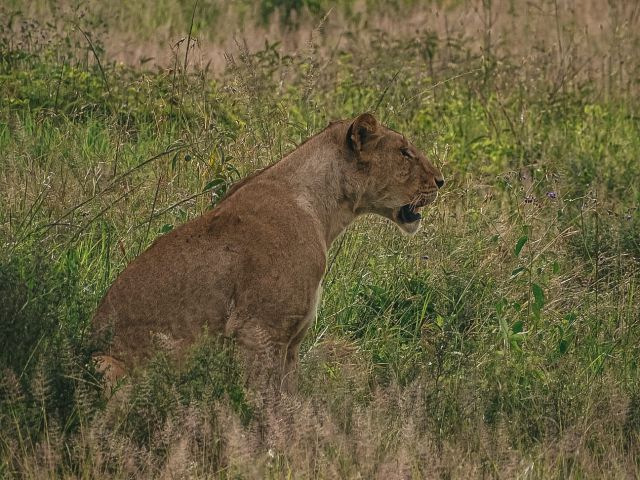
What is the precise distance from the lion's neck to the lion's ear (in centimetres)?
8

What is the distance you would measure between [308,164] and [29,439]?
187 centimetres

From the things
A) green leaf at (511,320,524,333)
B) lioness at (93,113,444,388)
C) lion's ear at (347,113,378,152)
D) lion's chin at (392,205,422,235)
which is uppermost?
lion's ear at (347,113,378,152)

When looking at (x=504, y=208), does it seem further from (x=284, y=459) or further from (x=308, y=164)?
(x=284, y=459)

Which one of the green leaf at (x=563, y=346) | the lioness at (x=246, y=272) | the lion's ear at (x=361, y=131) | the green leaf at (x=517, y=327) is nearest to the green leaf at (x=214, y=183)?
the lioness at (x=246, y=272)

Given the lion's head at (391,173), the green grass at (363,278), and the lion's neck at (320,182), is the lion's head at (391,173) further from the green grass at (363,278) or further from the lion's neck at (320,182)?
the green grass at (363,278)

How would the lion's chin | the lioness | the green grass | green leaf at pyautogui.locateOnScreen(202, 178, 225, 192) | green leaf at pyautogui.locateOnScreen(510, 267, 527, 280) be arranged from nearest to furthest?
the green grass → the lioness → the lion's chin → green leaf at pyautogui.locateOnScreen(510, 267, 527, 280) → green leaf at pyautogui.locateOnScreen(202, 178, 225, 192)

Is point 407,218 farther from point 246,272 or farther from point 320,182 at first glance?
point 246,272

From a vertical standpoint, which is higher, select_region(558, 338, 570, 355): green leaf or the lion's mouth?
the lion's mouth

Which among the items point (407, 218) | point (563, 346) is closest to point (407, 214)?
point (407, 218)

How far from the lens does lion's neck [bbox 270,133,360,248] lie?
19.9ft

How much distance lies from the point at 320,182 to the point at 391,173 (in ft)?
1.26

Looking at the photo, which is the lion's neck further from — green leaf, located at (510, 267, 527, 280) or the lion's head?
green leaf, located at (510, 267, 527, 280)

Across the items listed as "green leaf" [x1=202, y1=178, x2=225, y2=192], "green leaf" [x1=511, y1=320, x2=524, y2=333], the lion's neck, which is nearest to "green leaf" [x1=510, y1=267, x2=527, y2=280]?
"green leaf" [x1=511, y1=320, x2=524, y2=333]

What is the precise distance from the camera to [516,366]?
20.5 ft
